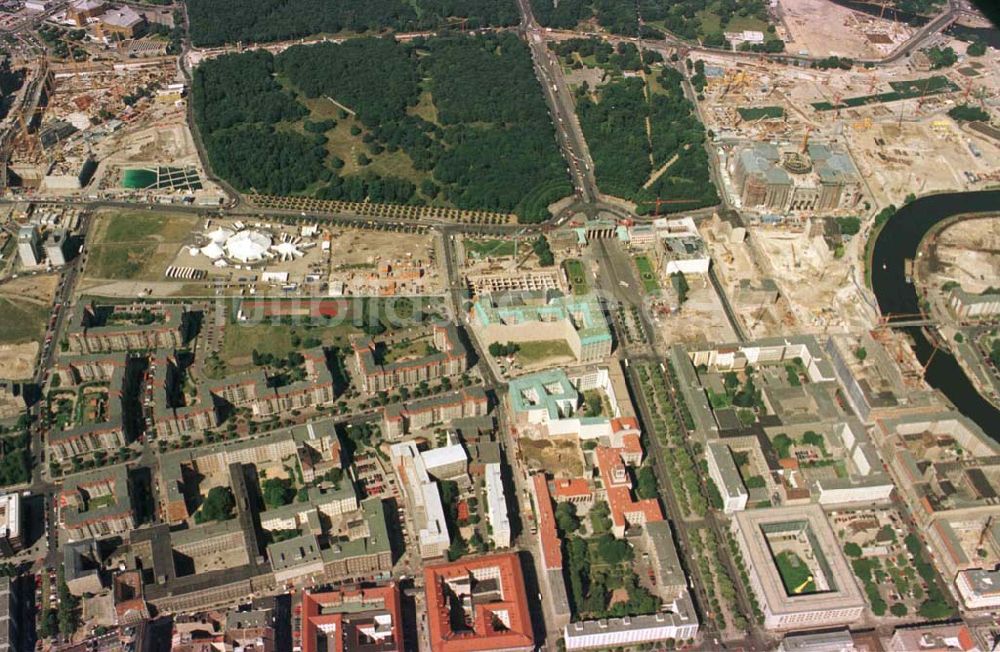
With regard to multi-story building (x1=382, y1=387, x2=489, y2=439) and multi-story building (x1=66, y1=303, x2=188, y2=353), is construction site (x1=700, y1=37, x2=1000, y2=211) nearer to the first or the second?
multi-story building (x1=382, y1=387, x2=489, y2=439)

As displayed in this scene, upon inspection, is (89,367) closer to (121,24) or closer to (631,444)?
(631,444)

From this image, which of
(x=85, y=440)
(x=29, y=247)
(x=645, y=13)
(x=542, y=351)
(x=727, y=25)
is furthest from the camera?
(x=645, y=13)

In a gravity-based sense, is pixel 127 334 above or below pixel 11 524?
above

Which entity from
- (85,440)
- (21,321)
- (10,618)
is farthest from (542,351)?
(21,321)

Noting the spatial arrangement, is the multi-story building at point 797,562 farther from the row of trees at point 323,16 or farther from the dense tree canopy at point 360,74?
the row of trees at point 323,16

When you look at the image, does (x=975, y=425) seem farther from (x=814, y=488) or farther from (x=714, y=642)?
(x=714, y=642)

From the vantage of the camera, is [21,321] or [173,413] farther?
[21,321]

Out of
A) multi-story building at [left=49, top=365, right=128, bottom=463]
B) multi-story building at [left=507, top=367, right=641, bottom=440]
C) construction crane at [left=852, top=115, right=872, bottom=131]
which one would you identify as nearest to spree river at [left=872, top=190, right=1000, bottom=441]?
construction crane at [left=852, top=115, right=872, bottom=131]
